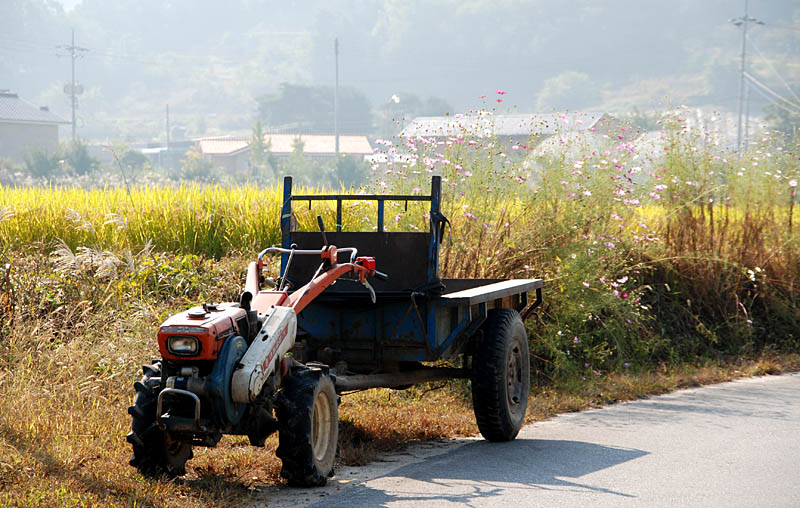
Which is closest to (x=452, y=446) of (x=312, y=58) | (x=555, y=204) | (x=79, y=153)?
(x=555, y=204)

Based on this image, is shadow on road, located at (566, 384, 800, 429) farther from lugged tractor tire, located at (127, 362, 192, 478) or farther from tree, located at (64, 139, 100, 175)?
tree, located at (64, 139, 100, 175)

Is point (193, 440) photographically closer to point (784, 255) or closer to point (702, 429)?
point (702, 429)

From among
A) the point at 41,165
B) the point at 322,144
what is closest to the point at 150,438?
the point at 41,165

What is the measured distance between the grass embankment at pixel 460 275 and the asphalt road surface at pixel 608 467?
1.65 feet

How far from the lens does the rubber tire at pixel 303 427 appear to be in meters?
6.20

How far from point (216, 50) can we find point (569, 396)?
154m

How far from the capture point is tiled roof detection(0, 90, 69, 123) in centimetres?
7931

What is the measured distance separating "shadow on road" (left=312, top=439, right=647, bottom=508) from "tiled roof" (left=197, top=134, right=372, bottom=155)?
247 ft

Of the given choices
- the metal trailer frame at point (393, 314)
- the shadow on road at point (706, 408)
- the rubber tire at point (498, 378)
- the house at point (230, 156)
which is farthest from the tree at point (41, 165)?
the rubber tire at point (498, 378)

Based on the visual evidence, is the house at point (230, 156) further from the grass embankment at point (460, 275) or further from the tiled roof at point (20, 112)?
the grass embankment at point (460, 275)

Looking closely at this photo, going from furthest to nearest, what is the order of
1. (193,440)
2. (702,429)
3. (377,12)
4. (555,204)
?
(377,12) < (555,204) < (702,429) < (193,440)

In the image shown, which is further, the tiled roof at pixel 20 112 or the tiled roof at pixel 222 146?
the tiled roof at pixel 222 146

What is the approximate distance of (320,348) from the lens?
8.16m

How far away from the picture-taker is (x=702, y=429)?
29.6 feet
